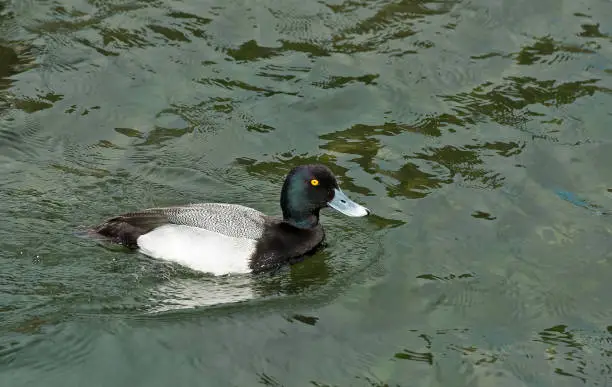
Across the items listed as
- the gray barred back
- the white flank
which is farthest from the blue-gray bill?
the white flank

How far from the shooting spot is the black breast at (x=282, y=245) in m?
9.90

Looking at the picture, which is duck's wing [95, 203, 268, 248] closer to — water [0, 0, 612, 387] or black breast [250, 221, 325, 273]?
black breast [250, 221, 325, 273]

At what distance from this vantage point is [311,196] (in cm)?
1017

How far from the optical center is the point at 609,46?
13312 mm

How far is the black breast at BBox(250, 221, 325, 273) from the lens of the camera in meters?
9.90

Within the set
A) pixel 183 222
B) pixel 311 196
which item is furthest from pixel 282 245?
pixel 183 222

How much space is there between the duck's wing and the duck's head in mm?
400

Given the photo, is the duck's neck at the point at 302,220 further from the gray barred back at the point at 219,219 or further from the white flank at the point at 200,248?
the white flank at the point at 200,248

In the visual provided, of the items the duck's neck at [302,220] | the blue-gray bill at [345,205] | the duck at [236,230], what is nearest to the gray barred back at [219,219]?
the duck at [236,230]

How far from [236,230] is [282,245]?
19.0 inches

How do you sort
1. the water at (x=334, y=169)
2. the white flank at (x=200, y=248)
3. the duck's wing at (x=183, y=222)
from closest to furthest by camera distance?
1. the water at (x=334, y=169)
2. the white flank at (x=200, y=248)
3. the duck's wing at (x=183, y=222)

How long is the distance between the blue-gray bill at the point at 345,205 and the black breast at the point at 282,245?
1.10 ft

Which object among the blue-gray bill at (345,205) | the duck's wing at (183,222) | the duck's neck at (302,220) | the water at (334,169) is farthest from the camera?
the duck's neck at (302,220)

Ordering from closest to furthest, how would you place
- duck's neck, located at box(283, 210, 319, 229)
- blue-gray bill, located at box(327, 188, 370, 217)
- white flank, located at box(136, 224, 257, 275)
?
white flank, located at box(136, 224, 257, 275) → blue-gray bill, located at box(327, 188, 370, 217) → duck's neck, located at box(283, 210, 319, 229)
